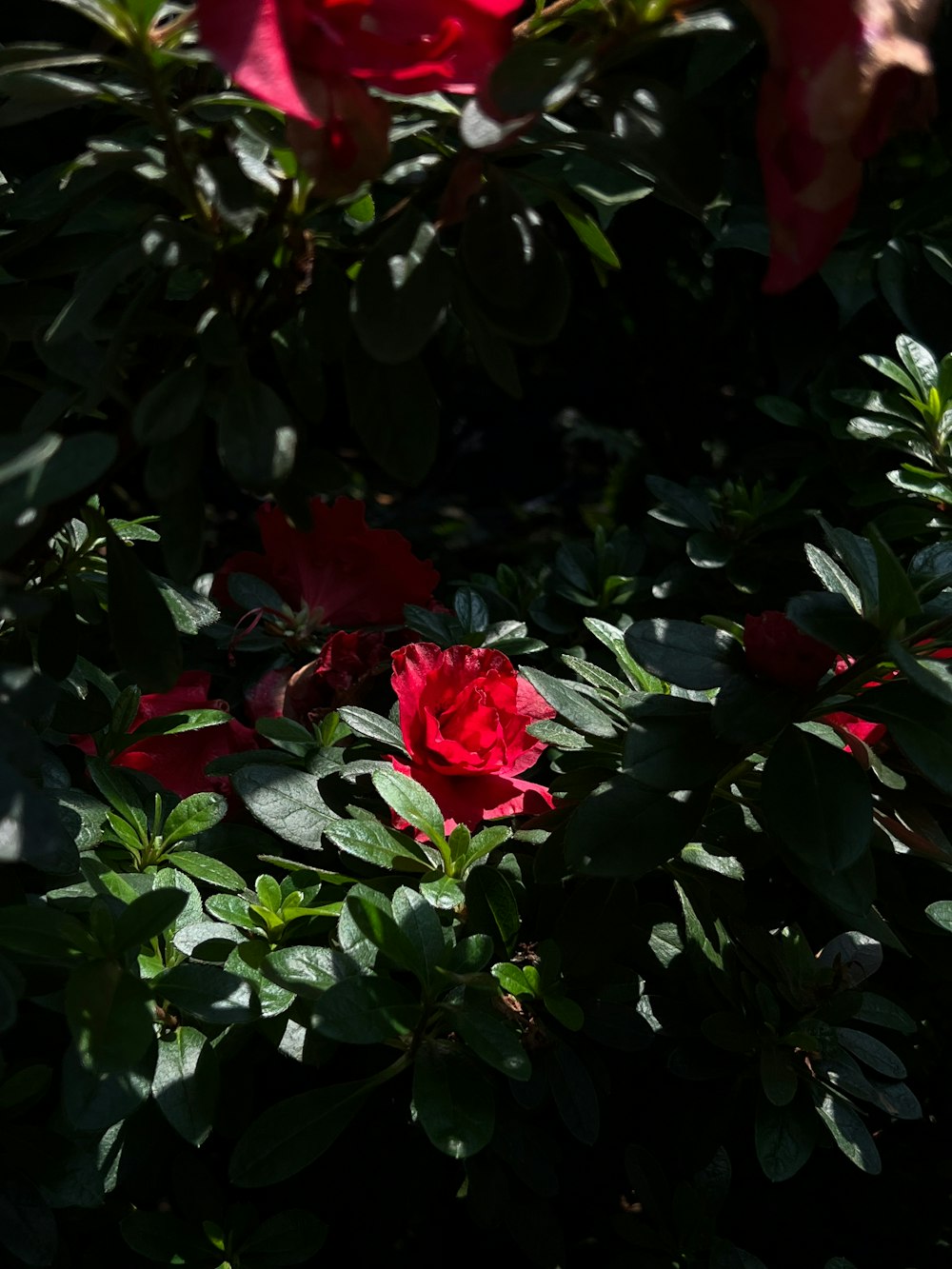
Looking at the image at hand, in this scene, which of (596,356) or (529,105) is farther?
(596,356)

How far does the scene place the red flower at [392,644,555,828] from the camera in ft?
3.26

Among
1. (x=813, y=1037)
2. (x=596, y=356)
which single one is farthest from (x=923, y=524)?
(x=596, y=356)

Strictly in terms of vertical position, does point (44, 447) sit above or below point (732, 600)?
above

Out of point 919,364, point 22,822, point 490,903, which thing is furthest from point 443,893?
point 919,364

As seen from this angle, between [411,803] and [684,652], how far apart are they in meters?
0.24

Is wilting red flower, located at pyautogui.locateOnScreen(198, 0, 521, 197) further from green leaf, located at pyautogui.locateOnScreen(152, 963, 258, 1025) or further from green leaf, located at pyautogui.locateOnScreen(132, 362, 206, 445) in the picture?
green leaf, located at pyautogui.locateOnScreen(152, 963, 258, 1025)

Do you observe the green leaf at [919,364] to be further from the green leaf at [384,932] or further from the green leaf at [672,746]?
the green leaf at [384,932]

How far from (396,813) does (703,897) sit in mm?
253

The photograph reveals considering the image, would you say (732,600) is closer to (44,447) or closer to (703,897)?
(703,897)

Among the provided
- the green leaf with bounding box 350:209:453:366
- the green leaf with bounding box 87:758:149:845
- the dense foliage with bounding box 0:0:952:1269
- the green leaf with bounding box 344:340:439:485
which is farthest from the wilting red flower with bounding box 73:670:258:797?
the green leaf with bounding box 350:209:453:366

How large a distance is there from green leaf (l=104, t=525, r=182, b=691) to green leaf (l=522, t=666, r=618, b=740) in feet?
0.96

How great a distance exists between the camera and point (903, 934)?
1.08 meters

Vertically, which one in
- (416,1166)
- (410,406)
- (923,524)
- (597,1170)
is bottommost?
(597,1170)

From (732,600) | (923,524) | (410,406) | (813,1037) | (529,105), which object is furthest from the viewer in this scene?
(732,600)
